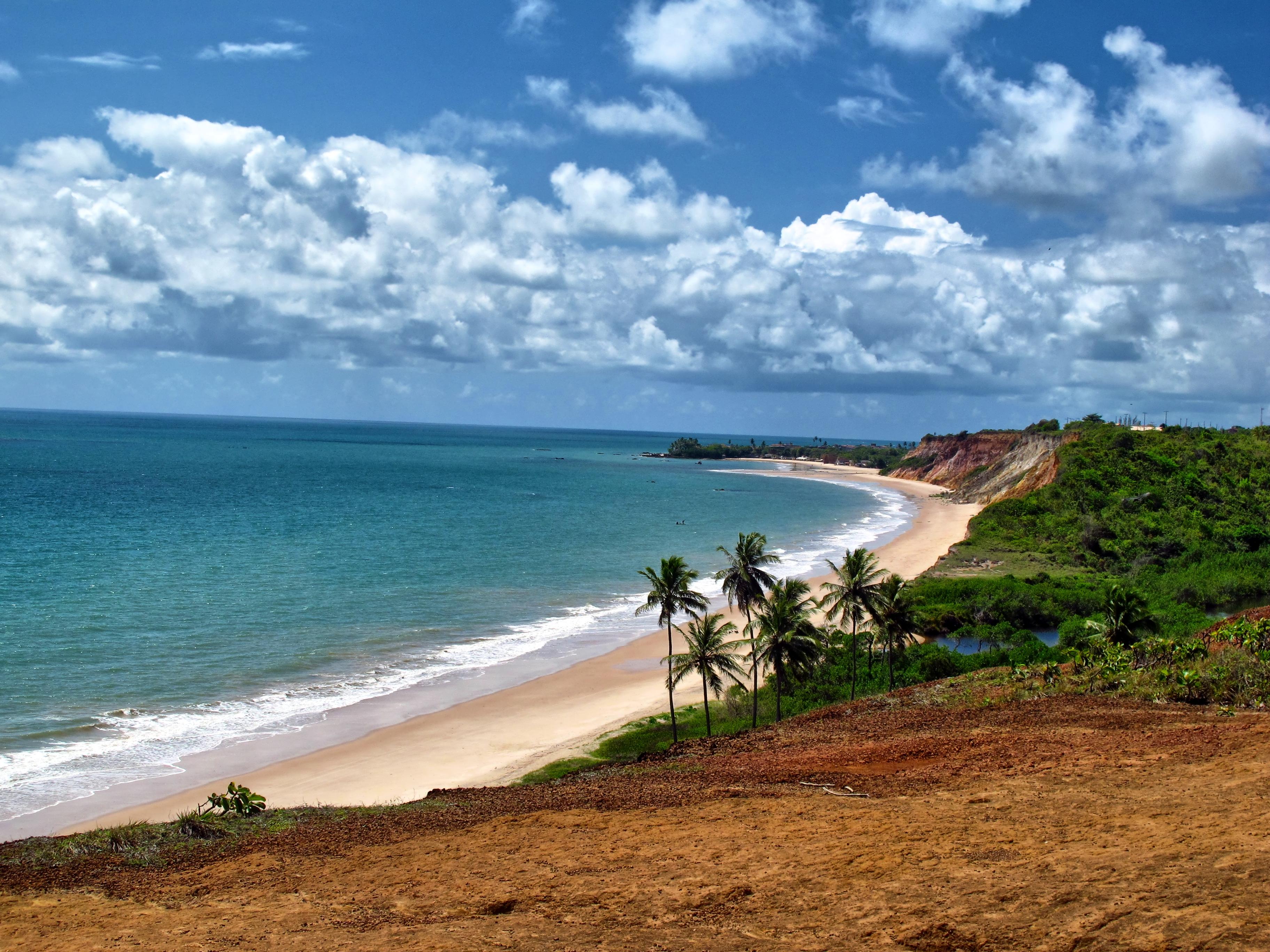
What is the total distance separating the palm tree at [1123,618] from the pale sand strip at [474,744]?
18376mm

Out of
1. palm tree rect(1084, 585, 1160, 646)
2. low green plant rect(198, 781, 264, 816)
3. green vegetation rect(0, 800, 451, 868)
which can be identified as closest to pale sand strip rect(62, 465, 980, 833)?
low green plant rect(198, 781, 264, 816)

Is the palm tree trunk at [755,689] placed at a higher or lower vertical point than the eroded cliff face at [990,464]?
lower

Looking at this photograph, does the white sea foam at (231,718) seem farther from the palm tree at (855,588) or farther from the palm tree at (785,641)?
the palm tree at (785,641)

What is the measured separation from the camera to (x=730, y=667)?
3334 cm

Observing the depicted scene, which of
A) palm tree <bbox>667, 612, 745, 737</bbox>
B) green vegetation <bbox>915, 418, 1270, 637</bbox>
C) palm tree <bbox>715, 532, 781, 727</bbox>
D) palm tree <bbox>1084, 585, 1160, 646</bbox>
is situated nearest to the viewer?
palm tree <bbox>667, 612, 745, 737</bbox>

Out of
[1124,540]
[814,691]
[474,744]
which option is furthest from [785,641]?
[1124,540]

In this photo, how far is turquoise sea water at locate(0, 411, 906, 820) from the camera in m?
34.0

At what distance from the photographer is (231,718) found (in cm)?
3475

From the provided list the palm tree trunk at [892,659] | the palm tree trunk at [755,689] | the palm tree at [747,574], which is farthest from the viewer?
the palm tree at [747,574]

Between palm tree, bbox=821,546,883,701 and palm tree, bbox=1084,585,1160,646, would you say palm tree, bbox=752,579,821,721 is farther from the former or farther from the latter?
palm tree, bbox=1084,585,1160,646

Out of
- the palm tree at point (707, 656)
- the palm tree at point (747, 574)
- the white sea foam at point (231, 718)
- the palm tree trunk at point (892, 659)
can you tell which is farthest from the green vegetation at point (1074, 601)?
the white sea foam at point (231, 718)

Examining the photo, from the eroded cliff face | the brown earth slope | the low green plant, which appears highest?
the eroded cliff face

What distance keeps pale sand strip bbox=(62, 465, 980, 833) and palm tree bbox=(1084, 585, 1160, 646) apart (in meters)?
18.4

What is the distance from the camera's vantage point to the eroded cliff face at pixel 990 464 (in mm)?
108125
